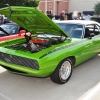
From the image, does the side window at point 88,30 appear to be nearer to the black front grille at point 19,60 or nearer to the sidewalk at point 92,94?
the sidewalk at point 92,94

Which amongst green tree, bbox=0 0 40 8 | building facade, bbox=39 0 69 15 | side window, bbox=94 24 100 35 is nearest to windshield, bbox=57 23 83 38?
side window, bbox=94 24 100 35

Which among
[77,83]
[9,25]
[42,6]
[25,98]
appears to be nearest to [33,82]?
[25,98]

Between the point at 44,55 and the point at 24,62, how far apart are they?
450 millimetres

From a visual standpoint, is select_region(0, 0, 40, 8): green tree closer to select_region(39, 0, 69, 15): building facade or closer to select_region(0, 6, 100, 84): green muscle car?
select_region(0, 6, 100, 84): green muscle car

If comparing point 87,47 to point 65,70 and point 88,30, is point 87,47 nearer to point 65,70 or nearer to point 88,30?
point 88,30

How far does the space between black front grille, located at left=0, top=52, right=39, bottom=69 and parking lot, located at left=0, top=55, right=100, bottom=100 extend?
0.58 m

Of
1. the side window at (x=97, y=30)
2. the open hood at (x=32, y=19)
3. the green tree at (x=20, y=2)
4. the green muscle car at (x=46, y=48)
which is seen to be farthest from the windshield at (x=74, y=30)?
the green tree at (x=20, y=2)

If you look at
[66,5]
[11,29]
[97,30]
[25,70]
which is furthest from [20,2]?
[66,5]

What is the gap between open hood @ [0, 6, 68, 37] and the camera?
3633 millimetres

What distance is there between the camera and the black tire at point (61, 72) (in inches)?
149

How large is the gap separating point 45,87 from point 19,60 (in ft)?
2.83

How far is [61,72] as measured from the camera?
3971 mm

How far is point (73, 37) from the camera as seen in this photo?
4770 mm

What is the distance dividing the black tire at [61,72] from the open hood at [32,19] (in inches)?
29.7
